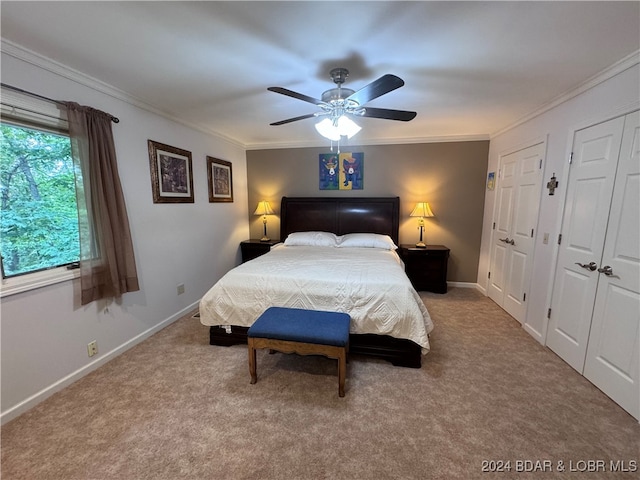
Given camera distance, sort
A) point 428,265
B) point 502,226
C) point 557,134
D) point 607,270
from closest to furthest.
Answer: point 607,270
point 557,134
point 502,226
point 428,265

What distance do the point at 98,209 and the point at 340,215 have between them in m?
3.08

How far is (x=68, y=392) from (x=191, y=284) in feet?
5.16

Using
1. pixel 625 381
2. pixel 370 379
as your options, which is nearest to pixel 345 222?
pixel 370 379

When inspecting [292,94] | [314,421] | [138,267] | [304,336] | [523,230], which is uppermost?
[292,94]

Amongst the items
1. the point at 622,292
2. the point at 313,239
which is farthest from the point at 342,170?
the point at 622,292

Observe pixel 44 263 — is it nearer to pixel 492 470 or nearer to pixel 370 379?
pixel 370 379

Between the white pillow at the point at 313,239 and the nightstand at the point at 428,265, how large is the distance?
43.9 inches

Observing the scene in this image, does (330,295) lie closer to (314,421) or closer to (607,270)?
(314,421)

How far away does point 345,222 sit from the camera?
14.2 feet

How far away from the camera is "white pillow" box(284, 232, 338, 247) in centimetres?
394

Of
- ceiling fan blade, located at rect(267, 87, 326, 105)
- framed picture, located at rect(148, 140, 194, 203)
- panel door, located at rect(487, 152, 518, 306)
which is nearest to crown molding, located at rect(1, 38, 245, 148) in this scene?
framed picture, located at rect(148, 140, 194, 203)

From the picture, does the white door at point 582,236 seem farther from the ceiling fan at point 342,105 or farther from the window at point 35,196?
the window at point 35,196

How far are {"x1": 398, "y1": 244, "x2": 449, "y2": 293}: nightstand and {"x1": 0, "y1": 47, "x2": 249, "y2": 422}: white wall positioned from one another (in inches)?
113

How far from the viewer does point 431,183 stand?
13.5 ft
